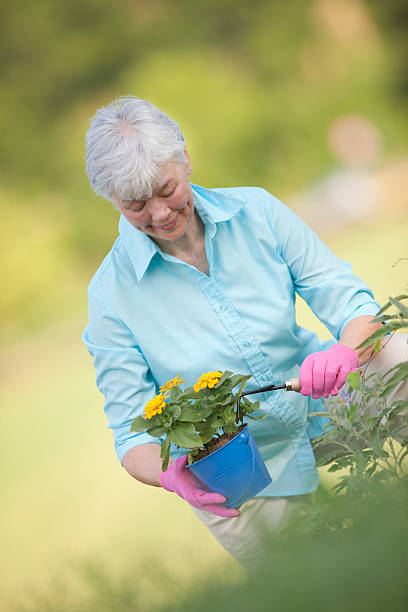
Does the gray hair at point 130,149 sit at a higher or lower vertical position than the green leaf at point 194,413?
higher

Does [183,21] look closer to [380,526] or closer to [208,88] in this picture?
[208,88]

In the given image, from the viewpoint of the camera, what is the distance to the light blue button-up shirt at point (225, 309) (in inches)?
54.6

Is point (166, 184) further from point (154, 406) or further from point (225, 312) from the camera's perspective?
point (154, 406)

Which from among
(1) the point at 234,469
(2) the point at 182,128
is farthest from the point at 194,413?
(2) the point at 182,128

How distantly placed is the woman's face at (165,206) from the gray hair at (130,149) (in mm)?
20

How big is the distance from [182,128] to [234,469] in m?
3.15

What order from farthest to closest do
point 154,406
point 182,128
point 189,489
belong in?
point 182,128 < point 189,489 < point 154,406

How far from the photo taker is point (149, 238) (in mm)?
1369

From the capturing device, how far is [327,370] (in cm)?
116

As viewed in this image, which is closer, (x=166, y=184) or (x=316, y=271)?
(x=166, y=184)

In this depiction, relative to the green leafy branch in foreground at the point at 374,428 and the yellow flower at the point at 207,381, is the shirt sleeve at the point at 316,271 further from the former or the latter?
the yellow flower at the point at 207,381

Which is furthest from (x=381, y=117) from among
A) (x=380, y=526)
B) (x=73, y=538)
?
(x=380, y=526)

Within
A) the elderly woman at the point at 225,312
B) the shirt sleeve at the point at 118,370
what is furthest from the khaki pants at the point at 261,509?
the shirt sleeve at the point at 118,370

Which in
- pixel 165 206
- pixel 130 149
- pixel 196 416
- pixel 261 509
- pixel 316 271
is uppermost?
pixel 130 149
